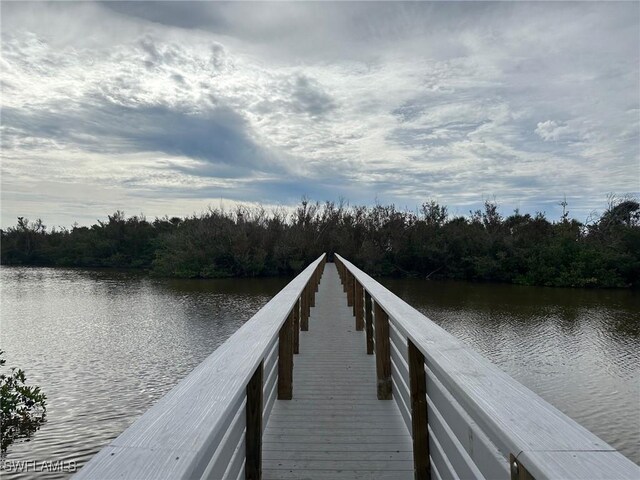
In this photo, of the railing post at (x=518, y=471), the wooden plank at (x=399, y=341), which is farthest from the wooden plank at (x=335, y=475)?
the railing post at (x=518, y=471)

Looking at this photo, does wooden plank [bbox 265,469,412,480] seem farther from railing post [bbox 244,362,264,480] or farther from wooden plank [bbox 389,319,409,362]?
wooden plank [bbox 389,319,409,362]

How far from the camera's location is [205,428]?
1089 millimetres

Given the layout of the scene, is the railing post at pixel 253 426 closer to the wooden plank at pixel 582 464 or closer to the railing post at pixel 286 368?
the wooden plank at pixel 582 464

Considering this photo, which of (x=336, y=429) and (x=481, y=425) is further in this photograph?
(x=336, y=429)

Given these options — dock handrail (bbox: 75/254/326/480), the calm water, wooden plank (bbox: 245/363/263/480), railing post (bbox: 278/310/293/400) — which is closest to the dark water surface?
the calm water

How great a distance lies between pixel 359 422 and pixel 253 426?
145 centimetres

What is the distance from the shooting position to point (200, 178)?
112ft

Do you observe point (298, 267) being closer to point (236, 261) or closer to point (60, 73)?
point (236, 261)

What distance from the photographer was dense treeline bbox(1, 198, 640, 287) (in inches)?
1135

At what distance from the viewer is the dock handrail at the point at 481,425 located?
37.0 inches

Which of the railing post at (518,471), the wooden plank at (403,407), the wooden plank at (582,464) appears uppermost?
the wooden plank at (582,464)

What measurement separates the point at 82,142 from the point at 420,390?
60.2ft

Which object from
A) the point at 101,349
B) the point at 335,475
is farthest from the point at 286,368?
the point at 101,349

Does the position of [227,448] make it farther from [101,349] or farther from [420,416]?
[101,349]
